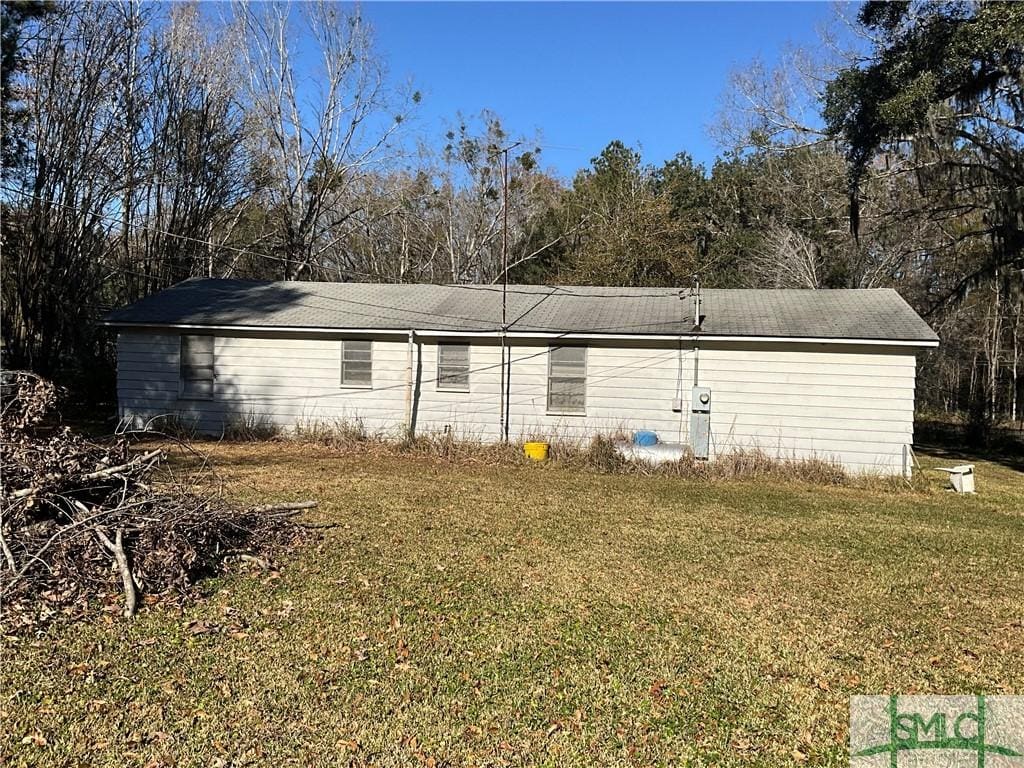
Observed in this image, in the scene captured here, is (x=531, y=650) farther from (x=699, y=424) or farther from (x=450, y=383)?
(x=450, y=383)

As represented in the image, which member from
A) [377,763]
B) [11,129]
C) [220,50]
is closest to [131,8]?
[220,50]

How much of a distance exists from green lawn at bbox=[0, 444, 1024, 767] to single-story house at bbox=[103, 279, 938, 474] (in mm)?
4433

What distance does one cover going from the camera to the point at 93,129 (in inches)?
736

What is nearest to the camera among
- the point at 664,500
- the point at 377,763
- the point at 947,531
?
the point at 377,763

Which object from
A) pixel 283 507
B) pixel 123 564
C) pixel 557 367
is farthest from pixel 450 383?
pixel 123 564

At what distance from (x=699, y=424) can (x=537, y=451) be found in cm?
286

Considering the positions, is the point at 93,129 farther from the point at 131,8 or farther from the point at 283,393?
the point at 283,393

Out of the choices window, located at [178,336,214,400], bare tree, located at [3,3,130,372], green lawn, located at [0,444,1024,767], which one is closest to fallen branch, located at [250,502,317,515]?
green lawn, located at [0,444,1024,767]

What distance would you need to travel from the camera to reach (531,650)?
4285mm

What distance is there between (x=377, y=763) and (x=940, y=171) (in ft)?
53.5

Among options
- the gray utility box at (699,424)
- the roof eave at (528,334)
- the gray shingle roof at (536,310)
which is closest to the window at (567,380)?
the roof eave at (528,334)

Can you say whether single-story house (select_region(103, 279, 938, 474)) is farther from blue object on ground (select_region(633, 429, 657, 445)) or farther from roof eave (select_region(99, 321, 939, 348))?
blue object on ground (select_region(633, 429, 657, 445))

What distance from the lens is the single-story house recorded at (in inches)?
466

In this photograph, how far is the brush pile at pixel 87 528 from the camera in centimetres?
477
